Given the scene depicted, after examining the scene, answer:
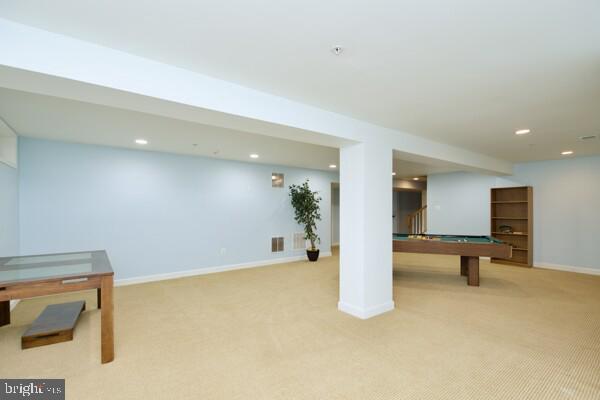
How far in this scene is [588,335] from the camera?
2920 mm

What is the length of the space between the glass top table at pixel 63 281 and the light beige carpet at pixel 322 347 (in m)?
0.33

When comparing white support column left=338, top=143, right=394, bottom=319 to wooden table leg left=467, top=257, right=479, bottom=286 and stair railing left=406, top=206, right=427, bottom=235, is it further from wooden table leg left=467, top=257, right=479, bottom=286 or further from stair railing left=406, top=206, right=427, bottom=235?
stair railing left=406, top=206, right=427, bottom=235

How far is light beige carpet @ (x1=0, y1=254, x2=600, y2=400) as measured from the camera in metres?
2.09

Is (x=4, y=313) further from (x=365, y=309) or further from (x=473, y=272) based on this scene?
(x=473, y=272)

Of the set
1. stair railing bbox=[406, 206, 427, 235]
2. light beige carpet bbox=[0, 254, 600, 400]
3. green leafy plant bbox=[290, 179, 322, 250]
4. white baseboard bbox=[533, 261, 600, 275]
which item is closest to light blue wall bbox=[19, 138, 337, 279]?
green leafy plant bbox=[290, 179, 322, 250]

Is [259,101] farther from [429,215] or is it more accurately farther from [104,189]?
[429,215]

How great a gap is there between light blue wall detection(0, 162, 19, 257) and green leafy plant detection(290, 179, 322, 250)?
185 inches

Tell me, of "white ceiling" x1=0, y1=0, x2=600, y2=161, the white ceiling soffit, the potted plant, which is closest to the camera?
"white ceiling" x1=0, y1=0, x2=600, y2=161

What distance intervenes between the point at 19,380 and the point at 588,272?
8616mm

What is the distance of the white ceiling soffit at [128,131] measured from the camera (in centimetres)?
288

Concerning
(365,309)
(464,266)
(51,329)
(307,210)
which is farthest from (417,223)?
(51,329)

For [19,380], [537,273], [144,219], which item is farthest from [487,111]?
[144,219]

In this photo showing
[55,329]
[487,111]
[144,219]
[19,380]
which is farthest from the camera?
[144,219]

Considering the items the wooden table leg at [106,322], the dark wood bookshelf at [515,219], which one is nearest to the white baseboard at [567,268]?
the dark wood bookshelf at [515,219]
